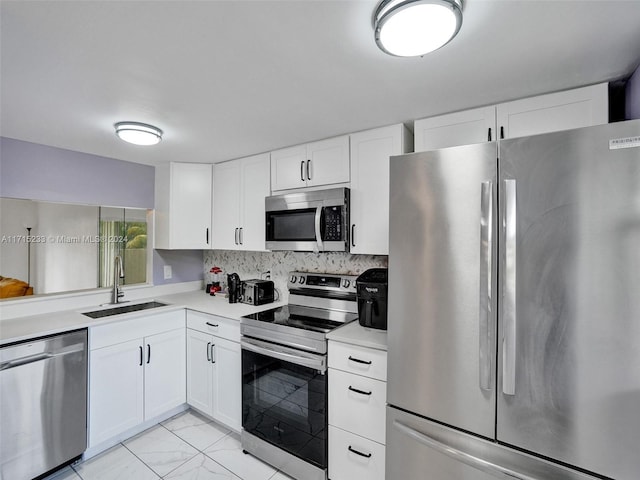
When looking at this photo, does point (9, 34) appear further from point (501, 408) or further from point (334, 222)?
point (501, 408)

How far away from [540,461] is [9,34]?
8.26 feet

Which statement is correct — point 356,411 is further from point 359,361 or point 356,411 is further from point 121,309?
point 121,309

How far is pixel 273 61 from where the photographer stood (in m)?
1.31

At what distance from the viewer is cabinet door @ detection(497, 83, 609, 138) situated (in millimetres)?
1433

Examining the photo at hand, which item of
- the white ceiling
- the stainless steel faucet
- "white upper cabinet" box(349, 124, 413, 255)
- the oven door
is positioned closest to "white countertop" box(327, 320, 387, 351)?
the oven door

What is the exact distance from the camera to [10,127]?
2.03 m

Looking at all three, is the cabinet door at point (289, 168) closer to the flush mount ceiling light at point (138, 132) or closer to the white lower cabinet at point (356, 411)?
the flush mount ceiling light at point (138, 132)

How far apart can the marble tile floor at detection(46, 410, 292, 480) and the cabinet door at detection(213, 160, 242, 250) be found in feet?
5.26

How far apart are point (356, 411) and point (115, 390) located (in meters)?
1.86

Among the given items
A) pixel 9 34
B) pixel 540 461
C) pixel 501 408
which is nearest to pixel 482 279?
pixel 501 408

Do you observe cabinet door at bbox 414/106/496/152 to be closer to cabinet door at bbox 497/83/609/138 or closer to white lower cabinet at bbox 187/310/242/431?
cabinet door at bbox 497/83/609/138

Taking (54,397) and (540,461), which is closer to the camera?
(540,461)

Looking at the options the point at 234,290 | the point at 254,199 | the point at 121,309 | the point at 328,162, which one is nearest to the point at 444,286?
the point at 328,162

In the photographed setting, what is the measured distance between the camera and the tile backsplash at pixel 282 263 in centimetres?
245
